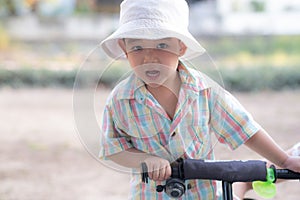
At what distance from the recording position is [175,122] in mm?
1919

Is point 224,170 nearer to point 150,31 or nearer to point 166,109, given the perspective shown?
point 166,109

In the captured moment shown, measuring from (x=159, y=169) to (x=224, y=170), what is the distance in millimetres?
179

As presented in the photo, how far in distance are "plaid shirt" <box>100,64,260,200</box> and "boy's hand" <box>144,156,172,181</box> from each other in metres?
0.17

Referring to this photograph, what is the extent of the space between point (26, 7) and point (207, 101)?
13.5 metres

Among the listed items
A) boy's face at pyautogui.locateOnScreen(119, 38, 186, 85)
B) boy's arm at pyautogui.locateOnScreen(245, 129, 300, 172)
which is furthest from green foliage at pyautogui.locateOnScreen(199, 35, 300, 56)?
boy's face at pyautogui.locateOnScreen(119, 38, 186, 85)

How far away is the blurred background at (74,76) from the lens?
16.4 feet

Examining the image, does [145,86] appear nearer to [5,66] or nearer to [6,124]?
[6,124]

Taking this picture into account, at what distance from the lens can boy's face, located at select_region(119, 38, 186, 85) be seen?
1836 millimetres

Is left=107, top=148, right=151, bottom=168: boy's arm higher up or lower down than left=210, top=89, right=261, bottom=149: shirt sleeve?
lower down

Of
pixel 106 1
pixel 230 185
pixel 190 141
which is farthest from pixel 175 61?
pixel 106 1

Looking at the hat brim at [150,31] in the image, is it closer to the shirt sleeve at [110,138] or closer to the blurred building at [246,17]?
the shirt sleeve at [110,138]

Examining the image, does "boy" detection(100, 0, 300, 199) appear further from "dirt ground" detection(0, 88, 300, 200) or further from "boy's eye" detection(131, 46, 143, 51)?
"dirt ground" detection(0, 88, 300, 200)

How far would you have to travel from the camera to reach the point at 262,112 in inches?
323

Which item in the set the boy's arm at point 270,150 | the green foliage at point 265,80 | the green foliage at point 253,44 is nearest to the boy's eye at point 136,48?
the boy's arm at point 270,150
